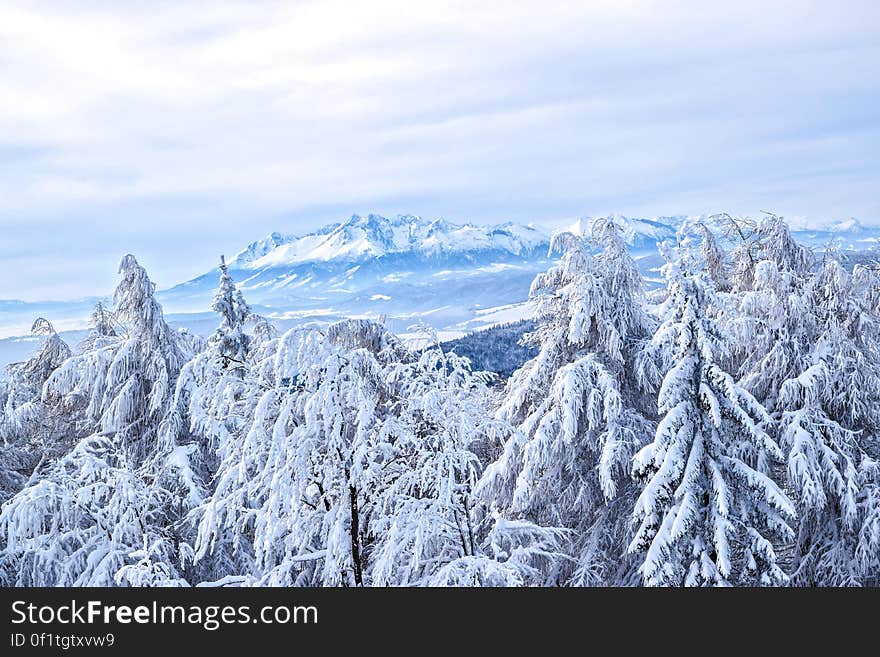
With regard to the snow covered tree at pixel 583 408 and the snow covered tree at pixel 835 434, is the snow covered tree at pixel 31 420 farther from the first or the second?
the snow covered tree at pixel 835 434

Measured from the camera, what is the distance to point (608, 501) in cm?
1294

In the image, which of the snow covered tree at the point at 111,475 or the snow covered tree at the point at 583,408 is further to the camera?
the snow covered tree at the point at 583,408

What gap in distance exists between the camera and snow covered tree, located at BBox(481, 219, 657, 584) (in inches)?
482

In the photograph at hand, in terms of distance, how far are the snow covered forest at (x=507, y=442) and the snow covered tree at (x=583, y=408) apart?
0.05m

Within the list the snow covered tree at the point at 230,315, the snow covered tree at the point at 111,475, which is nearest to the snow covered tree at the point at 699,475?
the snow covered tree at the point at 111,475

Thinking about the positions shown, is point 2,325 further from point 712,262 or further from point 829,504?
point 829,504

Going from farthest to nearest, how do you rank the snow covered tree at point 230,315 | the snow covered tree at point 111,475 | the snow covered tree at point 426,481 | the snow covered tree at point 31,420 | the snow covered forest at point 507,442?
1. the snow covered tree at point 230,315
2. the snow covered tree at point 31,420
3. the snow covered tree at point 111,475
4. the snow covered forest at point 507,442
5. the snow covered tree at point 426,481

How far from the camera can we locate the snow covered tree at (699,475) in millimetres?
9523

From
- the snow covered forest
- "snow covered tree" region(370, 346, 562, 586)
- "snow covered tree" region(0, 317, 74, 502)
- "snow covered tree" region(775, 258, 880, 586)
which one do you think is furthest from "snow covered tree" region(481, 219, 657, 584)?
"snow covered tree" region(0, 317, 74, 502)

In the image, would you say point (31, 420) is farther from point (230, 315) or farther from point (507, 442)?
point (507, 442)

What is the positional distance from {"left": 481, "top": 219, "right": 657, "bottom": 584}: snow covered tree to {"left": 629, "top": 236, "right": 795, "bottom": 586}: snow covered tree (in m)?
1.89

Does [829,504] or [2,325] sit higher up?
[2,325]

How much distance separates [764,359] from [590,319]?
12.7ft

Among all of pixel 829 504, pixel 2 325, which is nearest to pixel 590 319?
pixel 829 504
